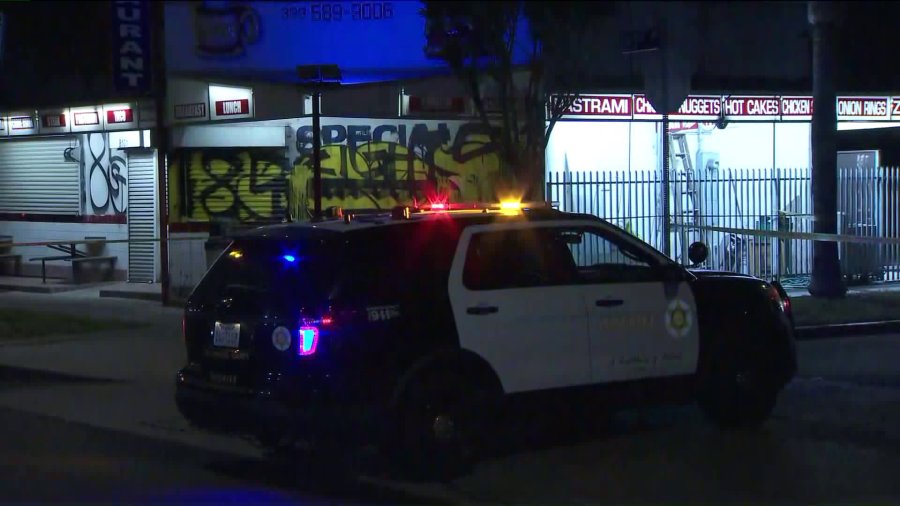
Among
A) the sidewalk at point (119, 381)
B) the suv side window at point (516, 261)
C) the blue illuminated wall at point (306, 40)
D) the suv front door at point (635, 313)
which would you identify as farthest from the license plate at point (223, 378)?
the blue illuminated wall at point (306, 40)

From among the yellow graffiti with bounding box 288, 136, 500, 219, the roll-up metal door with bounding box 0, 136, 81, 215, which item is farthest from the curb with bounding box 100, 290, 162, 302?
the roll-up metal door with bounding box 0, 136, 81, 215

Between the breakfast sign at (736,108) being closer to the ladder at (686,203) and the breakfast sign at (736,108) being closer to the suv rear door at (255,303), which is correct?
the ladder at (686,203)

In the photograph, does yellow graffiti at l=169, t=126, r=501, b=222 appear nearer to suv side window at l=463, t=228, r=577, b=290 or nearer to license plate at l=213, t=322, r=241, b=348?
suv side window at l=463, t=228, r=577, b=290

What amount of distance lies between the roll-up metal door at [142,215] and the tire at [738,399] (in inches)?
475

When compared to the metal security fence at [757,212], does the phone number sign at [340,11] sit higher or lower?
higher

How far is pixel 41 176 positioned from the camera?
2119cm

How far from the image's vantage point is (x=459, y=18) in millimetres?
12195

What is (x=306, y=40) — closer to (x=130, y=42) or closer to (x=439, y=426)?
(x=130, y=42)

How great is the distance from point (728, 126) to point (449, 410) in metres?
13.5

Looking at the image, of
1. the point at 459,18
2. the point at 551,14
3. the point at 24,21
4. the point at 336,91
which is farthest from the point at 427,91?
the point at 24,21

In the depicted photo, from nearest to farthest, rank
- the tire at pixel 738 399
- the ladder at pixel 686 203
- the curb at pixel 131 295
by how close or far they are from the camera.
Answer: the tire at pixel 738 399 → the curb at pixel 131 295 → the ladder at pixel 686 203

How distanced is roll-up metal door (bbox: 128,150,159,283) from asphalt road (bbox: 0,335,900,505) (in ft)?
30.0

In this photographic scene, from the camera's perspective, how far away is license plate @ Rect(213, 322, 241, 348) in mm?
7391

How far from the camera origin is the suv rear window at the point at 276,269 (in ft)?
23.5
